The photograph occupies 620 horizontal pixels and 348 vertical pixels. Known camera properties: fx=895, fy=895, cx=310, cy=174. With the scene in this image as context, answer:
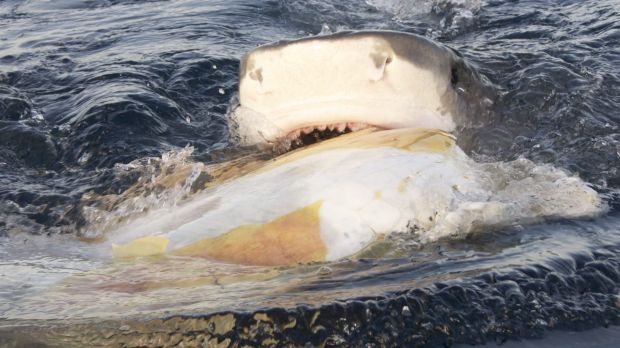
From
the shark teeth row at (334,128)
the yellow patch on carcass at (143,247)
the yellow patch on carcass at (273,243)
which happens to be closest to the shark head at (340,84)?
the shark teeth row at (334,128)

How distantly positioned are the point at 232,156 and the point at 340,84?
74 centimetres

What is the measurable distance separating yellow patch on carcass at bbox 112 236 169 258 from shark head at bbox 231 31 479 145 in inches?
27.6

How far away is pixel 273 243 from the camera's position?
2.24 meters

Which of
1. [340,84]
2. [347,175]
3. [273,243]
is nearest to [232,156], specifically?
[340,84]

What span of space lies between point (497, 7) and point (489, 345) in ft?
16.1

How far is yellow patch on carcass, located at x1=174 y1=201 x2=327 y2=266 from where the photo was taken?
2201 mm

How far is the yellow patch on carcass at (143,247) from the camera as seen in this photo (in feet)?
7.64

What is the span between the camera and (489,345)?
189 centimetres

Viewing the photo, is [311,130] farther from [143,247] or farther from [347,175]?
[143,247]

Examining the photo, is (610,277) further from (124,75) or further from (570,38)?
(124,75)

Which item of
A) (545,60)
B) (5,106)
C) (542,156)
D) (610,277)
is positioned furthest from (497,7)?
(610,277)

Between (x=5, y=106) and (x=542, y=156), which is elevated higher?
(x=542, y=156)

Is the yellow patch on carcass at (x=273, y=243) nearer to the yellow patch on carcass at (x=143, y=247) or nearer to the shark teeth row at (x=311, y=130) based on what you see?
the yellow patch on carcass at (x=143, y=247)

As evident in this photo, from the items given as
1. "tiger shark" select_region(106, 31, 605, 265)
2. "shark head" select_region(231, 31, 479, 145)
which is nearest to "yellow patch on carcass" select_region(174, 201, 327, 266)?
"tiger shark" select_region(106, 31, 605, 265)
